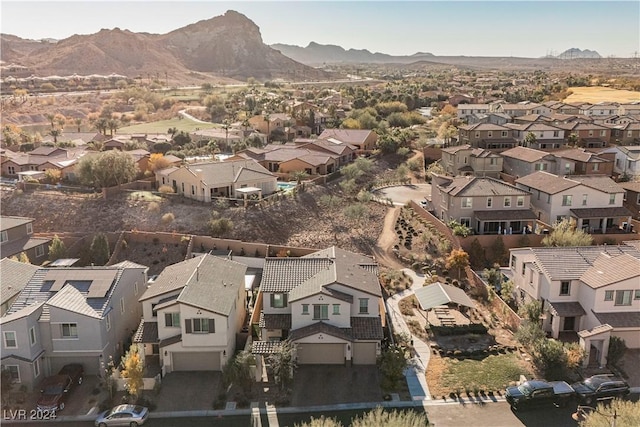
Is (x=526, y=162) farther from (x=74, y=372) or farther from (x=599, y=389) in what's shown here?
(x=74, y=372)

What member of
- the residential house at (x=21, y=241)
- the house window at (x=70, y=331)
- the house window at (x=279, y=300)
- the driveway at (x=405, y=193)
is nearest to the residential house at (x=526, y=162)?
the driveway at (x=405, y=193)

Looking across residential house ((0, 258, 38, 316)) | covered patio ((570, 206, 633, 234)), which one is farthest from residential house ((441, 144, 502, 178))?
residential house ((0, 258, 38, 316))

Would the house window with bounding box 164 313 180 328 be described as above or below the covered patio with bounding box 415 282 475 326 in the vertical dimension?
above

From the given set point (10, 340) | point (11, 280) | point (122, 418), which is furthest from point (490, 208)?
point (10, 340)

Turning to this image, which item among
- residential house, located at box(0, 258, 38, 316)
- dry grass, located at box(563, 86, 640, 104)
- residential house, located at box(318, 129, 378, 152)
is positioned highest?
dry grass, located at box(563, 86, 640, 104)

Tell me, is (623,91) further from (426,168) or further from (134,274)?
(134,274)

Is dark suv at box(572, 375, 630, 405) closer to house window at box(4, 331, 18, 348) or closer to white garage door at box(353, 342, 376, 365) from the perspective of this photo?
white garage door at box(353, 342, 376, 365)

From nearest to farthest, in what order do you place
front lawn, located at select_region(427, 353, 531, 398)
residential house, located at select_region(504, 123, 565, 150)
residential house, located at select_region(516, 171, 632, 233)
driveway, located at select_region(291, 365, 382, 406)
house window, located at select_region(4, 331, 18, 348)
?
driveway, located at select_region(291, 365, 382, 406)
house window, located at select_region(4, 331, 18, 348)
front lawn, located at select_region(427, 353, 531, 398)
residential house, located at select_region(516, 171, 632, 233)
residential house, located at select_region(504, 123, 565, 150)

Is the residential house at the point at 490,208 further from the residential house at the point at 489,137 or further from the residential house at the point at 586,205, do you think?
the residential house at the point at 489,137
